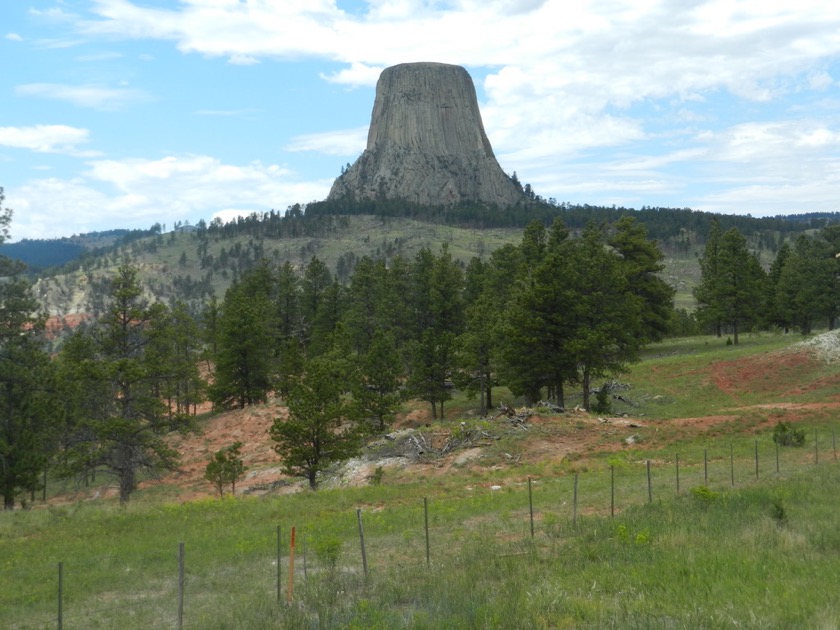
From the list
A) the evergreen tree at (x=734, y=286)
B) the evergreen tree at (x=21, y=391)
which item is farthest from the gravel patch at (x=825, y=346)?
the evergreen tree at (x=21, y=391)

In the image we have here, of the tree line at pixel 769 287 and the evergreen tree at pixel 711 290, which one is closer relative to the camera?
the tree line at pixel 769 287

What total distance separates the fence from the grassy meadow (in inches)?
3.3

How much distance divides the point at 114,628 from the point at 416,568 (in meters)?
5.63

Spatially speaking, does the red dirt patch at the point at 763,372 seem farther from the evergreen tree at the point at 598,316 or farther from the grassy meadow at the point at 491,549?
the grassy meadow at the point at 491,549

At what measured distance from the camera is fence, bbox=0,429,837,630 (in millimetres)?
12992

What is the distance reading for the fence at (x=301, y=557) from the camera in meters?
13.0

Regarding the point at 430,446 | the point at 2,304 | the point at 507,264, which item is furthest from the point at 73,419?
the point at 507,264

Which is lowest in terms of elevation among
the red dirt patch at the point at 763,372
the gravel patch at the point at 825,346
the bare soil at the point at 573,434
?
the bare soil at the point at 573,434

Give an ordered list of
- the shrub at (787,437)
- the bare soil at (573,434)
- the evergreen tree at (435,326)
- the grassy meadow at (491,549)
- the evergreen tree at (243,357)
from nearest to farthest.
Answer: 1. the grassy meadow at (491,549)
2. the shrub at (787,437)
3. the bare soil at (573,434)
4. the evergreen tree at (435,326)
5. the evergreen tree at (243,357)

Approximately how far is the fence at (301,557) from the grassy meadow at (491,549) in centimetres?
8

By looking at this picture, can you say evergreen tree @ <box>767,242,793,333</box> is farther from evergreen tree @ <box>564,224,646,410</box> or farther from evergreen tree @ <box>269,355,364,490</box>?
evergreen tree @ <box>269,355,364,490</box>

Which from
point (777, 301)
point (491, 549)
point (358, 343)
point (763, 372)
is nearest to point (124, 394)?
point (491, 549)

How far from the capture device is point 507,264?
66.9 meters

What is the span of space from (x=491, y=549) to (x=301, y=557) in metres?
4.88
